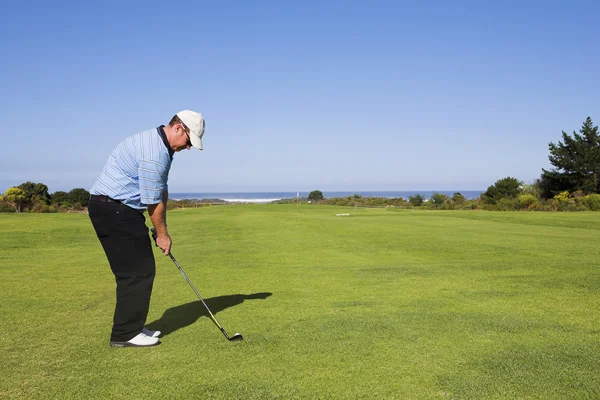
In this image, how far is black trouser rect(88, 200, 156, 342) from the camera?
4586 mm

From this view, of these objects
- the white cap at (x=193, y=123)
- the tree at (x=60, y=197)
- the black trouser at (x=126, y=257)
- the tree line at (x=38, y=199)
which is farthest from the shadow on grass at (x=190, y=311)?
the tree at (x=60, y=197)

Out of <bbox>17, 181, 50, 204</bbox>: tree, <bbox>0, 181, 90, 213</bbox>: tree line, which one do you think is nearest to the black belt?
<bbox>0, 181, 90, 213</bbox>: tree line

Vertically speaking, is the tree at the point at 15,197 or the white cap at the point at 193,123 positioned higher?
the white cap at the point at 193,123

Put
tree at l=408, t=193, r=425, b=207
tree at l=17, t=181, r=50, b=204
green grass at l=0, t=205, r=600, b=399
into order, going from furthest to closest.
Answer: tree at l=408, t=193, r=425, b=207, tree at l=17, t=181, r=50, b=204, green grass at l=0, t=205, r=600, b=399

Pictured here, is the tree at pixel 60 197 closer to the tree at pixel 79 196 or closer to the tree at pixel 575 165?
the tree at pixel 79 196

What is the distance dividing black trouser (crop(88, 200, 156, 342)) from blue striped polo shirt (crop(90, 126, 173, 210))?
0.12m

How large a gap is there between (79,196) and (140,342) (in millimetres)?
37870

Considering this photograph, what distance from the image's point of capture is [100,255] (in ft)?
37.5

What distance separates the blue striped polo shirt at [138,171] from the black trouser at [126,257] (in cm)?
12

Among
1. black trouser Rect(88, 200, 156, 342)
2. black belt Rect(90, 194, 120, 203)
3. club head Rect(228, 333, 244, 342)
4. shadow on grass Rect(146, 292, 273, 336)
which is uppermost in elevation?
black belt Rect(90, 194, 120, 203)

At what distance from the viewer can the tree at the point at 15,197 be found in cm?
3065

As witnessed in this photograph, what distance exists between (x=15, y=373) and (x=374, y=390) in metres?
2.75

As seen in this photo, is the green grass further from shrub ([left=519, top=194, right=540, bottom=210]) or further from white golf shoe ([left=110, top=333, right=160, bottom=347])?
shrub ([left=519, top=194, right=540, bottom=210])

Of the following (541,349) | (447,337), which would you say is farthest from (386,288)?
(541,349)
